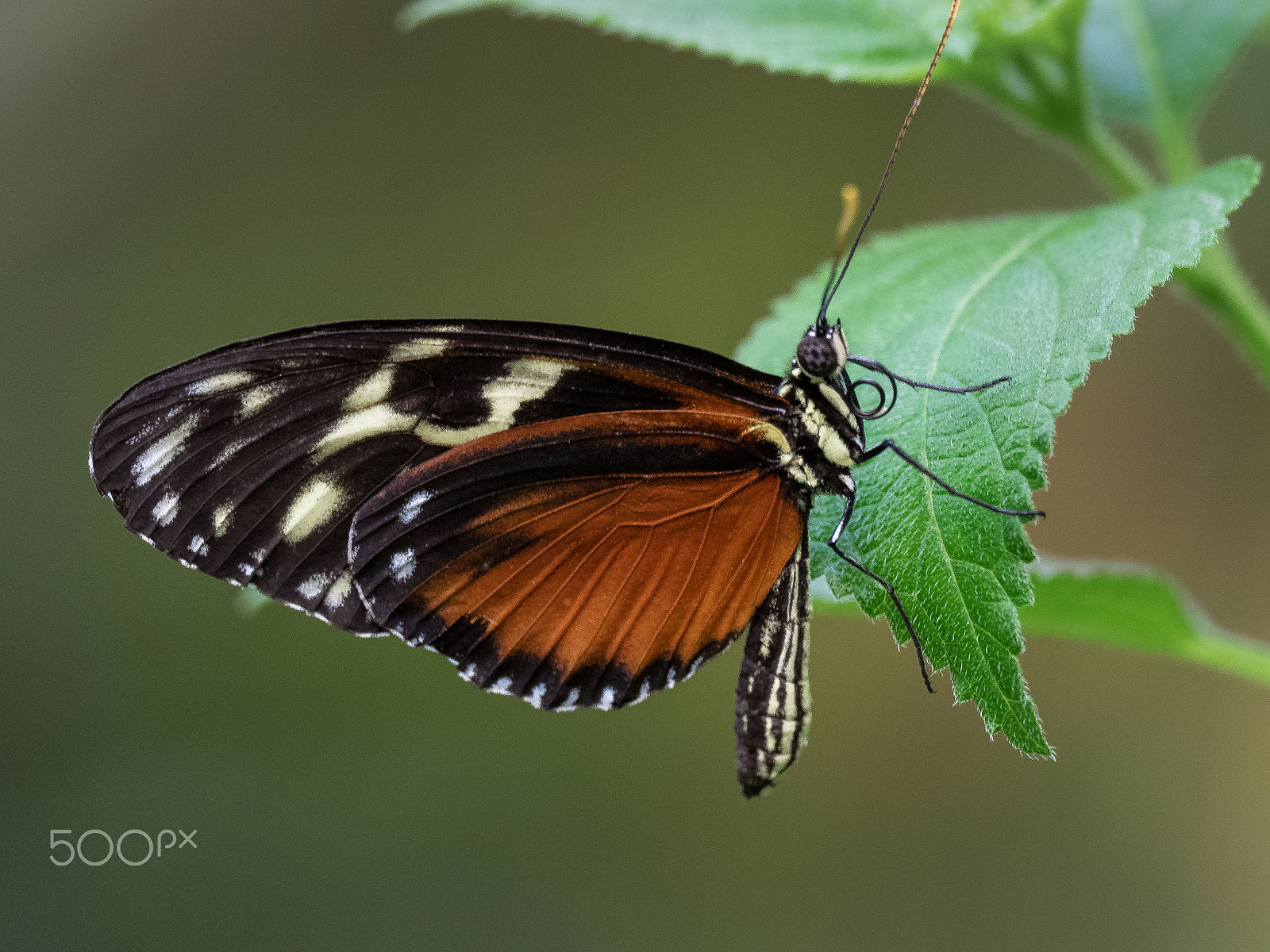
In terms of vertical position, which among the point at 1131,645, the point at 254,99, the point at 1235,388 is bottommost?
the point at 1131,645

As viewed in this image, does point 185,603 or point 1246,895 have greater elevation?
point 185,603

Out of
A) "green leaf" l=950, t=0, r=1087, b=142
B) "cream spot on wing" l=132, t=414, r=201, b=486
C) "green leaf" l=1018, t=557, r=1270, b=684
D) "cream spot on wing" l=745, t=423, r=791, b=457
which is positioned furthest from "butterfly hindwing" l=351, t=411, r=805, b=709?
"green leaf" l=950, t=0, r=1087, b=142

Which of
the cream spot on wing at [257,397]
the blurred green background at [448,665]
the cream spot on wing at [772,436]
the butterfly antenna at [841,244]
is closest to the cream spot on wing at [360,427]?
the cream spot on wing at [257,397]

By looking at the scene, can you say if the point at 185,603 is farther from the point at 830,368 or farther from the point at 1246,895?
the point at 1246,895

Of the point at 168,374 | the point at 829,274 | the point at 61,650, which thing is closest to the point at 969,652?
the point at 829,274

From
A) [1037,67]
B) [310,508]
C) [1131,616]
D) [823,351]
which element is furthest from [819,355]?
[310,508]

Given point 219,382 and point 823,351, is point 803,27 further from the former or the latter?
point 219,382

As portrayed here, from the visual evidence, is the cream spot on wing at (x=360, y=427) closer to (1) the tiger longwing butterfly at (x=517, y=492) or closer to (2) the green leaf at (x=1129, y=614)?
(1) the tiger longwing butterfly at (x=517, y=492)
